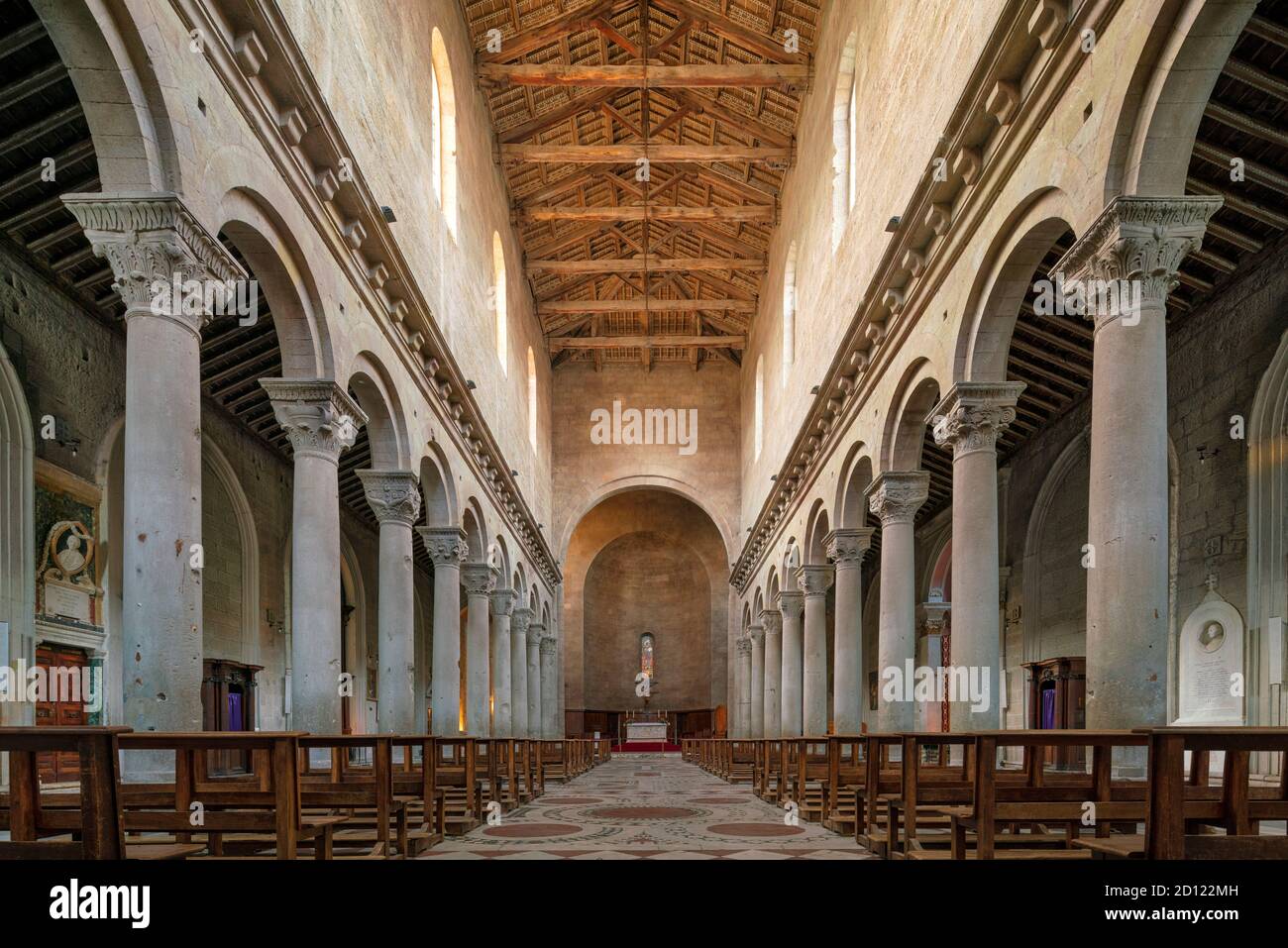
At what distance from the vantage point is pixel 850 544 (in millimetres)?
16766

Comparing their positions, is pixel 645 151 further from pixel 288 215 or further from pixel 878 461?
pixel 288 215

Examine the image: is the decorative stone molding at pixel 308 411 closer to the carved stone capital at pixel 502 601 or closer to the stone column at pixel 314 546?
the stone column at pixel 314 546

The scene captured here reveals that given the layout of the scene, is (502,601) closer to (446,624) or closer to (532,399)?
(446,624)

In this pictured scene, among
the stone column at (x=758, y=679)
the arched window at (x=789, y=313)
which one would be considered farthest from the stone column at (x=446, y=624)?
the stone column at (x=758, y=679)

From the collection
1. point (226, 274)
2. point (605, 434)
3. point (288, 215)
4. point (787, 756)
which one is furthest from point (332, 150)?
point (605, 434)

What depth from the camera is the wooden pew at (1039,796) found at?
5.13m

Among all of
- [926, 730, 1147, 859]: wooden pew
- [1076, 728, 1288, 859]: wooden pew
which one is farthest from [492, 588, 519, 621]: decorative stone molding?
[1076, 728, 1288, 859]: wooden pew

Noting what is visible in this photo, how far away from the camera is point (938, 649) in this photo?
25.8 m

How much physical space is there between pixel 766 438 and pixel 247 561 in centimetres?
1425

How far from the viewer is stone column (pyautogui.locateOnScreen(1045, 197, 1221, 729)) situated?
7.05 metres

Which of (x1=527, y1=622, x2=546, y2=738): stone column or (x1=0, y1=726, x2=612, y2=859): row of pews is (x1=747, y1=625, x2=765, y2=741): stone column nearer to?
(x1=527, y1=622, x2=546, y2=738): stone column

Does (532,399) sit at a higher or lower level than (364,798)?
higher

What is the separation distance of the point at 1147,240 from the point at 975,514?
3875mm

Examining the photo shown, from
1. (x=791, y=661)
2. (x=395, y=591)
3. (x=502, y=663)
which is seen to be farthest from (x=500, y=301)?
(x=395, y=591)
